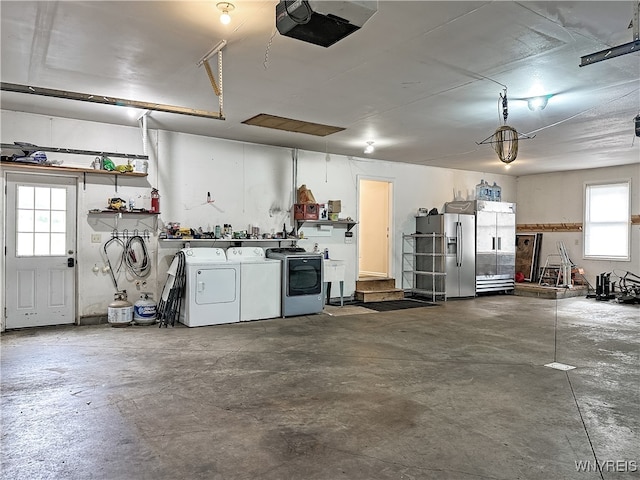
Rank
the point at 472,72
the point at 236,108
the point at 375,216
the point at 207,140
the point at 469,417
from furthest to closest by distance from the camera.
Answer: the point at 375,216 < the point at 207,140 < the point at 236,108 < the point at 472,72 < the point at 469,417

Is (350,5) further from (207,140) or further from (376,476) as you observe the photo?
(207,140)

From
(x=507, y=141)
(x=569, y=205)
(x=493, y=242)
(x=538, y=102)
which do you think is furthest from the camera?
(x=569, y=205)

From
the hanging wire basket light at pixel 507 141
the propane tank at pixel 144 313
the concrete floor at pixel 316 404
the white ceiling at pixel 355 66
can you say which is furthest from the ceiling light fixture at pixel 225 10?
the propane tank at pixel 144 313

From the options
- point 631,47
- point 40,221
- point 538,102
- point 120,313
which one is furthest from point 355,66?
point 40,221

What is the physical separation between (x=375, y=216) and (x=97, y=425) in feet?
26.1

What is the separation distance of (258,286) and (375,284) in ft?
10.5

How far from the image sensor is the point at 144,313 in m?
6.15

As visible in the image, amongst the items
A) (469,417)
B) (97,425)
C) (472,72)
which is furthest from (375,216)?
(97,425)

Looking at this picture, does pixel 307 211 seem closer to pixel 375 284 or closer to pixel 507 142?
pixel 375 284

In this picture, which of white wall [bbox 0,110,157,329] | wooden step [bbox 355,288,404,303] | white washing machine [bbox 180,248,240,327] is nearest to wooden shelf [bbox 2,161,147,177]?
white wall [bbox 0,110,157,329]

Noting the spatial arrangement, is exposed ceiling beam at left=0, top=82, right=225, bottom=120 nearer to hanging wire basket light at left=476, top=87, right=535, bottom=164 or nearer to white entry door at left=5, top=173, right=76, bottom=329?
white entry door at left=5, top=173, right=76, bottom=329

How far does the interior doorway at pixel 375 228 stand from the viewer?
9.54 metres

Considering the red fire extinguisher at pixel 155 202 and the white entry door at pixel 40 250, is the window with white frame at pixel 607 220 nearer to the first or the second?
the red fire extinguisher at pixel 155 202

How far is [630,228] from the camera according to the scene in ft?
30.8
